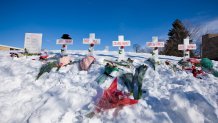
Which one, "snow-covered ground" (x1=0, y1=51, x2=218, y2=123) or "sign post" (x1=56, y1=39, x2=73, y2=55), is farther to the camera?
"sign post" (x1=56, y1=39, x2=73, y2=55)

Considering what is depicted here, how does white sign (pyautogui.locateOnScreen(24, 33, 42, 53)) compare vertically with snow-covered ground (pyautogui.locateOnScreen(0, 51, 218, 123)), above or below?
above

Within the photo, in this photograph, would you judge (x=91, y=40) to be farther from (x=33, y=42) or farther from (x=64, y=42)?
(x=33, y=42)

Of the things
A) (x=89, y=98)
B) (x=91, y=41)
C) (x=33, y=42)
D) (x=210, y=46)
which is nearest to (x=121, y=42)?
(x=91, y=41)

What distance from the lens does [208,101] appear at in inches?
167

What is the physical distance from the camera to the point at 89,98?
510cm

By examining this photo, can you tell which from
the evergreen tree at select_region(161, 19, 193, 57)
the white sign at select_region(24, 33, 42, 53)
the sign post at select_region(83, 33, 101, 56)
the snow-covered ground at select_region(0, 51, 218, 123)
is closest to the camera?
the snow-covered ground at select_region(0, 51, 218, 123)

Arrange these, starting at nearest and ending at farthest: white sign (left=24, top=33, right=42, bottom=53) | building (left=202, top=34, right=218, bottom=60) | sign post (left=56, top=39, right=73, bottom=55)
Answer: sign post (left=56, top=39, right=73, bottom=55)
white sign (left=24, top=33, right=42, bottom=53)
building (left=202, top=34, right=218, bottom=60)

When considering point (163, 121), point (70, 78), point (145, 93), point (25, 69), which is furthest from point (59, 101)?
point (25, 69)

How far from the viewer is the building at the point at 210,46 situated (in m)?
35.2

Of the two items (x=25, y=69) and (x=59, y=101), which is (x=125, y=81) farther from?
(x=25, y=69)

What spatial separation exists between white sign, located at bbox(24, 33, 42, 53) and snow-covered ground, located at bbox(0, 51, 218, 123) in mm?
2643

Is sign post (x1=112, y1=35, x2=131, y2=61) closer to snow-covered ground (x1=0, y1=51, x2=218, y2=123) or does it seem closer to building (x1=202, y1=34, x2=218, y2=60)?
snow-covered ground (x1=0, y1=51, x2=218, y2=123)

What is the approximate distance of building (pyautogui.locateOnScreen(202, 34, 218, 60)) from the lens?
3522 centimetres

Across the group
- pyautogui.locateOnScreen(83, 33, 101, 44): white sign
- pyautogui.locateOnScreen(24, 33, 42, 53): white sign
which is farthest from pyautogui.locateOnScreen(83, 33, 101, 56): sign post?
pyautogui.locateOnScreen(24, 33, 42, 53): white sign
